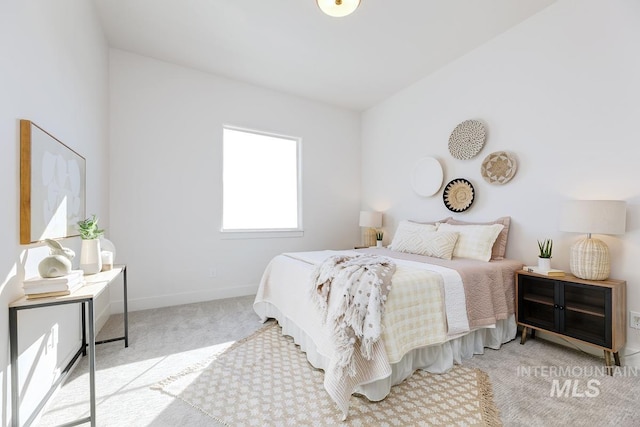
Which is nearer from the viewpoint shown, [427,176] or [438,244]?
[438,244]

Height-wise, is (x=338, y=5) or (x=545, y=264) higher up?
(x=338, y=5)

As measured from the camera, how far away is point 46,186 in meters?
1.57

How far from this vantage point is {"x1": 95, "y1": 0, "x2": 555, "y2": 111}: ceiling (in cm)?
247

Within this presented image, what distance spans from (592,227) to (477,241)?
843mm

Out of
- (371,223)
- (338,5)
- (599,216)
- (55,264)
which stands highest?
(338,5)

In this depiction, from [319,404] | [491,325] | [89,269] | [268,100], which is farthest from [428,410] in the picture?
[268,100]

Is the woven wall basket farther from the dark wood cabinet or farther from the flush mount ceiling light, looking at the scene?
the flush mount ceiling light

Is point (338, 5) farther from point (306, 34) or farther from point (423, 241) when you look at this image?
point (423, 241)

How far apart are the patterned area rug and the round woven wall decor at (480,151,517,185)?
189 cm

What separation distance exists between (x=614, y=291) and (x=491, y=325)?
81 cm

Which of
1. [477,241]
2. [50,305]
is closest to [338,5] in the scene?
[477,241]

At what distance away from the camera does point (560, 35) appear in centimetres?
245

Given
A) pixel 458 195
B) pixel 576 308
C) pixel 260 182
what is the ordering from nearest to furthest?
pixel 576 308 < pixel 458 195 < pixel 260 182

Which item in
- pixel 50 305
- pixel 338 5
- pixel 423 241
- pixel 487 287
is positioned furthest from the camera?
pixel 423 241
